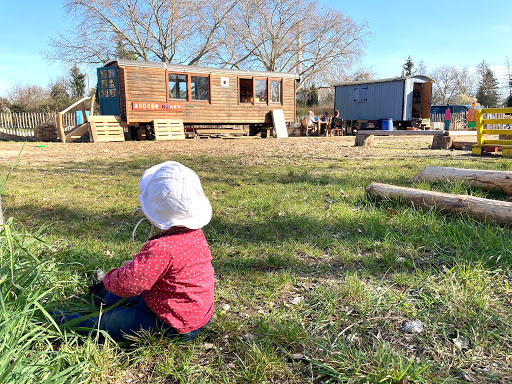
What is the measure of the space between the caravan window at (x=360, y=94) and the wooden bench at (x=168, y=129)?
14192 mm

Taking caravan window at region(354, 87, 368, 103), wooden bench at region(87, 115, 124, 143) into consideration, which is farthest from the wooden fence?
caravan window at region(354, 87, 368, 103)

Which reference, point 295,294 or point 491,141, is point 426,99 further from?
point 295,294

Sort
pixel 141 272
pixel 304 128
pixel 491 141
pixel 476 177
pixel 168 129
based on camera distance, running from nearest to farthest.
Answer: pixel 141 272, pixel 476 177, pixel 491 141, pixel 168 129, pixel 304 128

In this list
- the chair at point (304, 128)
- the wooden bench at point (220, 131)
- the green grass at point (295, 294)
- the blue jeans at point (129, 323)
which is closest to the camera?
the green grass at point (295, 294)

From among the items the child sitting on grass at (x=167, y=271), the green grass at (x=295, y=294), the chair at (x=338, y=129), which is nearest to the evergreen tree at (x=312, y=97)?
the chair at (x=338, y=129)

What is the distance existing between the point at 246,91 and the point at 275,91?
1.79m

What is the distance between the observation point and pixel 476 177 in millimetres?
4922

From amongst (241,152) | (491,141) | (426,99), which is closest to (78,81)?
(426,99)

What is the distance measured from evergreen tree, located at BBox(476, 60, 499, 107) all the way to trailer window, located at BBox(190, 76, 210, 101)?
49.1 m

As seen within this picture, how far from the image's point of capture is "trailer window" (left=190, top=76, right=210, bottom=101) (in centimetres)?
1980

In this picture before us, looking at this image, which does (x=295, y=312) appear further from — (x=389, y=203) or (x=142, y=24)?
(x=142, y=24)

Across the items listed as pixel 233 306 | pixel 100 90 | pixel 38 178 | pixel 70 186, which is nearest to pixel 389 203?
pixel 233 306

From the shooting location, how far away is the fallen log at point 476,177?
4699 mm

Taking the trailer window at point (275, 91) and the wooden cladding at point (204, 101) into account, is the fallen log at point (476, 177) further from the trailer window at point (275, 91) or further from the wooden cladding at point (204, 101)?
the trailer window at point (275, 91)
